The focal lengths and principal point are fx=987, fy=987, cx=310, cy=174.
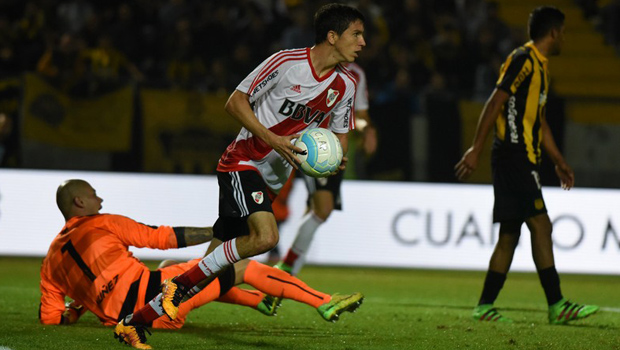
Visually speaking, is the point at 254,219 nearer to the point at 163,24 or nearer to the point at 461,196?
the point at 461,196

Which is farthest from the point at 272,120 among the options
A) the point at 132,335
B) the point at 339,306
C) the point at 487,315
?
the point at 487,315

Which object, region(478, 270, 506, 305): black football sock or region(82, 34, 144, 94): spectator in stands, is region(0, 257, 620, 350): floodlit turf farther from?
region(82, 34, 144, 94): spectator in stands

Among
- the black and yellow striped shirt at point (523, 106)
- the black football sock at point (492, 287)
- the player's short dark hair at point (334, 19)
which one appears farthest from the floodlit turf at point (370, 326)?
the player's short dark hair at point (334, 19)

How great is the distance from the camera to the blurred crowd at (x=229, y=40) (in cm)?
1295

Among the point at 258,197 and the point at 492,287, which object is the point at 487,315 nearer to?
the point at 492,287

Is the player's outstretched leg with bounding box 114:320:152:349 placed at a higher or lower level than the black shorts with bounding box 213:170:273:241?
lower

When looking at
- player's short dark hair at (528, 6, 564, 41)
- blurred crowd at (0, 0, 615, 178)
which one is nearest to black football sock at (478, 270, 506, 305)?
player's short dark hair at (528, 6, 564, 41)

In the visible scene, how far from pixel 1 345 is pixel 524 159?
12.0 ft

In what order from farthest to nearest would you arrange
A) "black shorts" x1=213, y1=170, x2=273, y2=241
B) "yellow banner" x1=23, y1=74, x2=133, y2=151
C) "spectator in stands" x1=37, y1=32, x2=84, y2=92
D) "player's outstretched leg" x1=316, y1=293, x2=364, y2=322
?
"spectator in stands" x1=37, y1=32, x2=84, y2=92 < "yellow banner" x1=23, y1=74, x2=133, y2=151 < "player's outstretched leg" x1=316, y1=293, x2=364, y2=322 < "black shorts" x1=213, y1=170, x2=273, y2=241

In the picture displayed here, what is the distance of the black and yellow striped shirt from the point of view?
6.83 meters

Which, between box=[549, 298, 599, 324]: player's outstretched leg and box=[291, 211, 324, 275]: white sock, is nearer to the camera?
box=[549, 298, 599, 324]: player's outstretched leg

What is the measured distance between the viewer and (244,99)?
5.38m

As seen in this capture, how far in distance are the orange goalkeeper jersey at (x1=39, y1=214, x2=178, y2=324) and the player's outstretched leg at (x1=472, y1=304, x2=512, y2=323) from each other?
2.30 metres

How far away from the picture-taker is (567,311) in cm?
668
